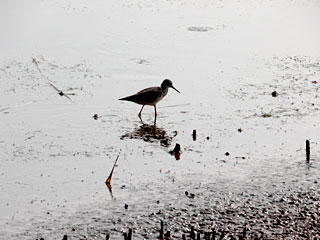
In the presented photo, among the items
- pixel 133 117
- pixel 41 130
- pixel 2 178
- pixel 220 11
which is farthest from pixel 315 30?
pixel 2 178

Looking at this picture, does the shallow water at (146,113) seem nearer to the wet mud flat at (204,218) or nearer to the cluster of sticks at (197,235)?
the wet mud flat at (204,218)

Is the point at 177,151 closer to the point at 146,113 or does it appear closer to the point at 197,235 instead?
the point at 146,113

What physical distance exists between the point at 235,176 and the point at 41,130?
4.56 m

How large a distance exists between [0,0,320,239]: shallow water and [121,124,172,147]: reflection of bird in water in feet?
0.17

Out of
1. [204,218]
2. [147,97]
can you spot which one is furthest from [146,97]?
[204,218]

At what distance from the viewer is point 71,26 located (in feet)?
68.9

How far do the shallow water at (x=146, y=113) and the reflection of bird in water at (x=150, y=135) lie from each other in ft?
0.17

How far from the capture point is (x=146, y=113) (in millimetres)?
13805

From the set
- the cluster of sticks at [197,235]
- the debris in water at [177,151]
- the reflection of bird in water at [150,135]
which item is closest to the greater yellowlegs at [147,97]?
the reflection of bird in water at [150,135]

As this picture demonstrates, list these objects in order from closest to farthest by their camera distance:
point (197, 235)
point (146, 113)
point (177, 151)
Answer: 1. point (197, 235)
2. point (177, 151)
3. point (146, 113)

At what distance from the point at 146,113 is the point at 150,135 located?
1595 mm

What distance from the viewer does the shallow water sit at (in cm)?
917

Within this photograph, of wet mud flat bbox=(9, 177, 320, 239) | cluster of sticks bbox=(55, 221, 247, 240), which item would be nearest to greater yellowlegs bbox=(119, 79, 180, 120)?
wet mud flat bbox=(9, 177, 320, 239)

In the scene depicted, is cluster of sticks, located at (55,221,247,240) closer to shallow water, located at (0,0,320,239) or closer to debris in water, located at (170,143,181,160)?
shallow water, located at (0,0,320,239)
